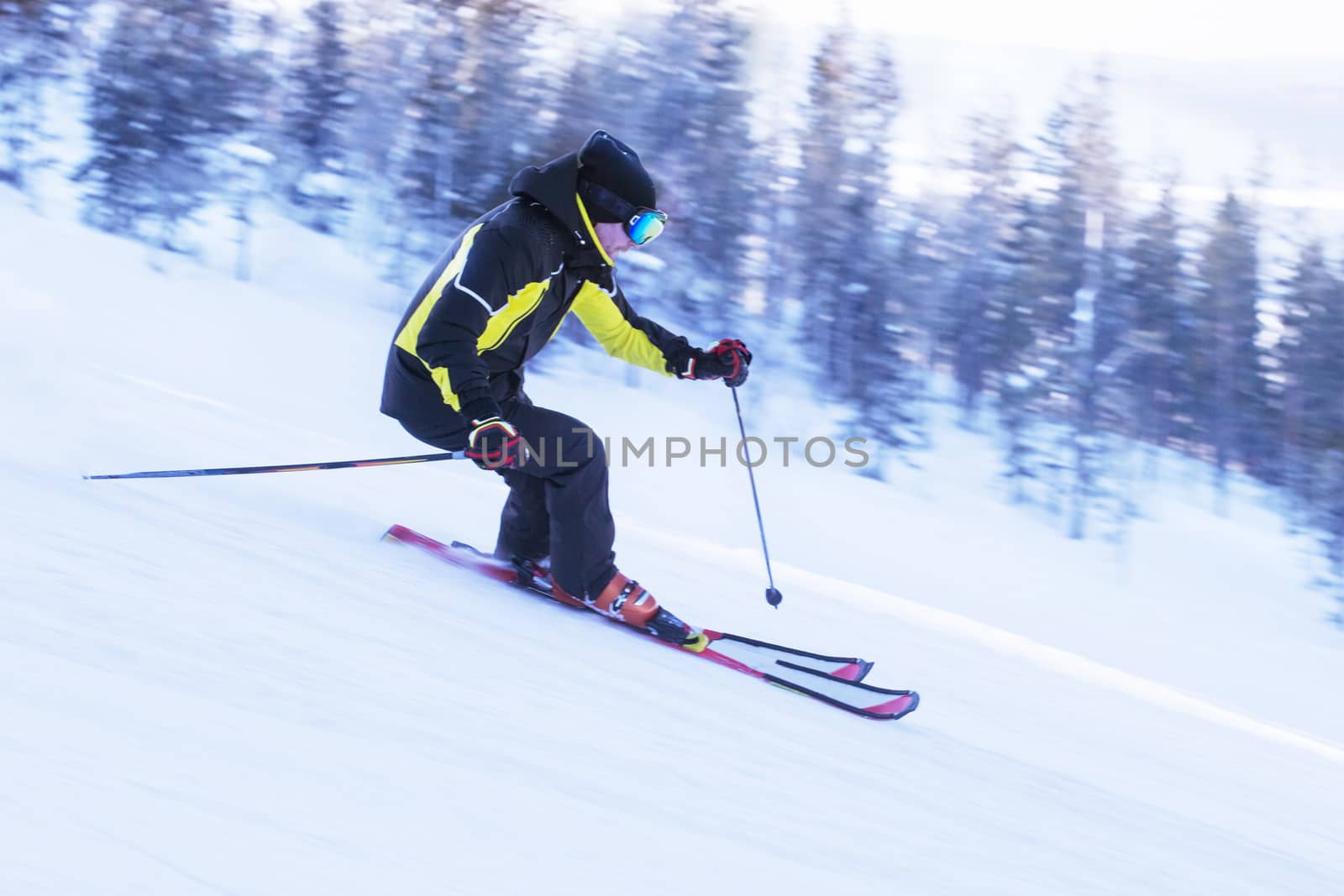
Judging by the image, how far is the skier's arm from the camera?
3482 mm

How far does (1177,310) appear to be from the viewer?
17016 mm

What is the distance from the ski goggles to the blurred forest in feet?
30.4

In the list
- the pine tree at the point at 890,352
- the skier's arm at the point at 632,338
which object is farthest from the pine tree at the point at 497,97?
the skier's arm at the point at 632,338

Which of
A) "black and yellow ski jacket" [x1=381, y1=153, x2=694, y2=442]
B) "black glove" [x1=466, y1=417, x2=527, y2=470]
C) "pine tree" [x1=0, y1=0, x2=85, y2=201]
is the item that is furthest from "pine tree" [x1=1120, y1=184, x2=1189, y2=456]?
"pine tree" [x1=0, y1=0, x2=85, y2=201]

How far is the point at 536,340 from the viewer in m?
3.21

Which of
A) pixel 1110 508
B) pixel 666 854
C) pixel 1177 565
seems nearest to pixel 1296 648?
pixel 1110 508

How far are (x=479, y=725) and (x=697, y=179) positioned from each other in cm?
1182

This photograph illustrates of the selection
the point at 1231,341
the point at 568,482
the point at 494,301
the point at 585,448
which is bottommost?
the point at 1231,341

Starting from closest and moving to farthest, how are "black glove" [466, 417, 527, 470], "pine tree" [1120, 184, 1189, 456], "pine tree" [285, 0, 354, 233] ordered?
"black glove" [466, 417, 527, 470], "pine tree" [285, 0, 354, 233], "pine tree" [1120, 184, 1189, 456]

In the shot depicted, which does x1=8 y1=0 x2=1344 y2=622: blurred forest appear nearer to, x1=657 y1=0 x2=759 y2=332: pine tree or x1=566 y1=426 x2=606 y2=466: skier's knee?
x1=657 y1=0 x2=759 y2=332: pine tree

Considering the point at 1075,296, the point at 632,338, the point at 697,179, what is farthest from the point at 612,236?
the point at 1075,296

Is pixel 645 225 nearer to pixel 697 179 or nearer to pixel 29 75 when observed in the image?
pixel 697 179

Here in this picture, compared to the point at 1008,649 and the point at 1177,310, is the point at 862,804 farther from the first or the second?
the point at 1177,310

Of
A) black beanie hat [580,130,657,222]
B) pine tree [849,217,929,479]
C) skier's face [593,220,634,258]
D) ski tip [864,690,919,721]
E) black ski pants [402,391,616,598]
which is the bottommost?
pine tree [849,217,929,479]
